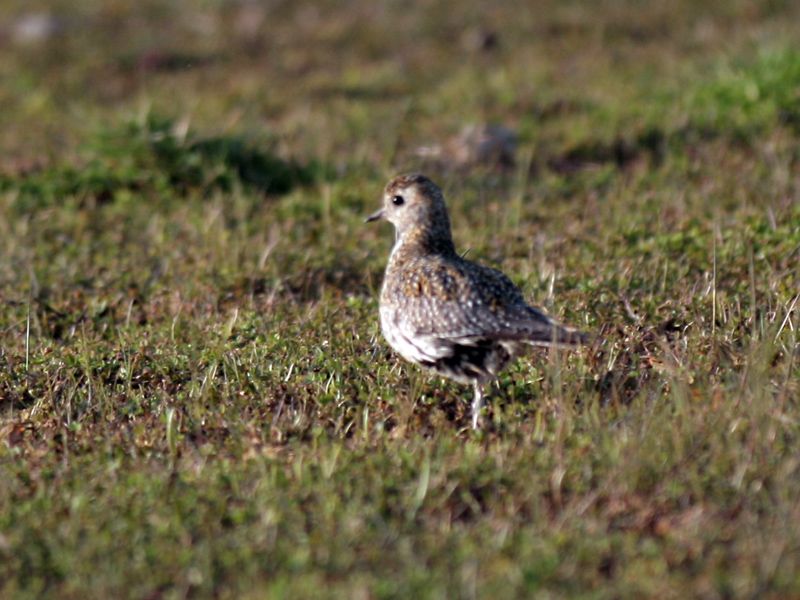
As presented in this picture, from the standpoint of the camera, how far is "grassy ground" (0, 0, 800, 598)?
402 centimetres

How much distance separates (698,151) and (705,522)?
524 cm

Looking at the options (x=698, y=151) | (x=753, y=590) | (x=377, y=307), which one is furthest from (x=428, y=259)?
(x=698, y=151)

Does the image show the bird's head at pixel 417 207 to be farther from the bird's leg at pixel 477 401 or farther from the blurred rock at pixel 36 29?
the blurred rock at pixel 36 29

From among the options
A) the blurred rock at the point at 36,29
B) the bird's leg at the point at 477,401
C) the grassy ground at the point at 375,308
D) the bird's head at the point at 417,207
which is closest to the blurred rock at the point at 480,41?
the grassy ground at the point at 375,308

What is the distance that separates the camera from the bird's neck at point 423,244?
5.87m

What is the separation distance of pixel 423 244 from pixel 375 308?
2.47ft

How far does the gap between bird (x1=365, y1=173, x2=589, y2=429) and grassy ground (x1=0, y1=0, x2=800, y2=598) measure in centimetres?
23

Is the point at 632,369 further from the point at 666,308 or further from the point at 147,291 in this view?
the point at 147,291

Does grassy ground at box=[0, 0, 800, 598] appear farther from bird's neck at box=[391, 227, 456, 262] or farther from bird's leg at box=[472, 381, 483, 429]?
bird's neck at box=[391, 227, 456, 262]

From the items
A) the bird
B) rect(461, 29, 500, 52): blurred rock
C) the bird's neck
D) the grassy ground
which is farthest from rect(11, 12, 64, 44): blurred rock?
the bird

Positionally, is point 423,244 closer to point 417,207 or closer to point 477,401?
point 417,207

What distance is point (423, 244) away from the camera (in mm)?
5910

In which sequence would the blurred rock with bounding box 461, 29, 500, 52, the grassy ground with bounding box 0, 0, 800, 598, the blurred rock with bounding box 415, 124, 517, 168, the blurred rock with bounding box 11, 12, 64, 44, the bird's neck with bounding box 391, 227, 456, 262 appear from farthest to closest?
the blurred rock with bounding box 11, 12, 64, 44 < the blurred rock with bounding box 461, 29, 500, 52 < the blurred rock with bounding box 415, 124, 517, 168 < the bird's neck with bounding box 391, 227, 456, 262 < the grassy ground with bounding box 0, 0, 800, 598

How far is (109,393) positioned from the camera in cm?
555
